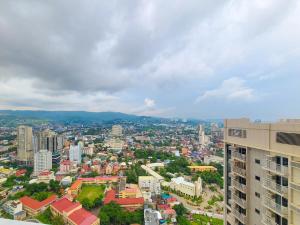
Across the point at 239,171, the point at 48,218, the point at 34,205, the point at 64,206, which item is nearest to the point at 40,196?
the point at 34,205

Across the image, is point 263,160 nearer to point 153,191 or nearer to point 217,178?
point 153,191

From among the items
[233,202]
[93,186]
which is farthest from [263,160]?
[93,186]

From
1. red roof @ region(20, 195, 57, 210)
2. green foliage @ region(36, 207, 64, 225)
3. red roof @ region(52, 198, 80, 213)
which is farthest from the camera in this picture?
red roof @ region(20, 195, 57, 210)

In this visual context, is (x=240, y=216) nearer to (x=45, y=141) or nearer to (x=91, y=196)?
(x=91, y=196)

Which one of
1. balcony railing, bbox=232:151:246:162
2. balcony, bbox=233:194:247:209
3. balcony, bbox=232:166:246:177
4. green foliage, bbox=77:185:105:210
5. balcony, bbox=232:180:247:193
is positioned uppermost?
balcony railing, bbox=232:151:246:162

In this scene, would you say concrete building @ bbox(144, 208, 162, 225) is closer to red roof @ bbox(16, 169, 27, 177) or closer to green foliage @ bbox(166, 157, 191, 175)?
green foliage @ bbox(166, 157, 191, 175)

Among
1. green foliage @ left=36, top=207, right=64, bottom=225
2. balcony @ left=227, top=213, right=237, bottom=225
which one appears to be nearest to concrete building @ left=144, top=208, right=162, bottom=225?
green foliage @ left=36, top=207, right=64, bottom=225

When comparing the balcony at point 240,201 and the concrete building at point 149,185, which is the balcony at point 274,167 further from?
the concrete building at point 149,185
